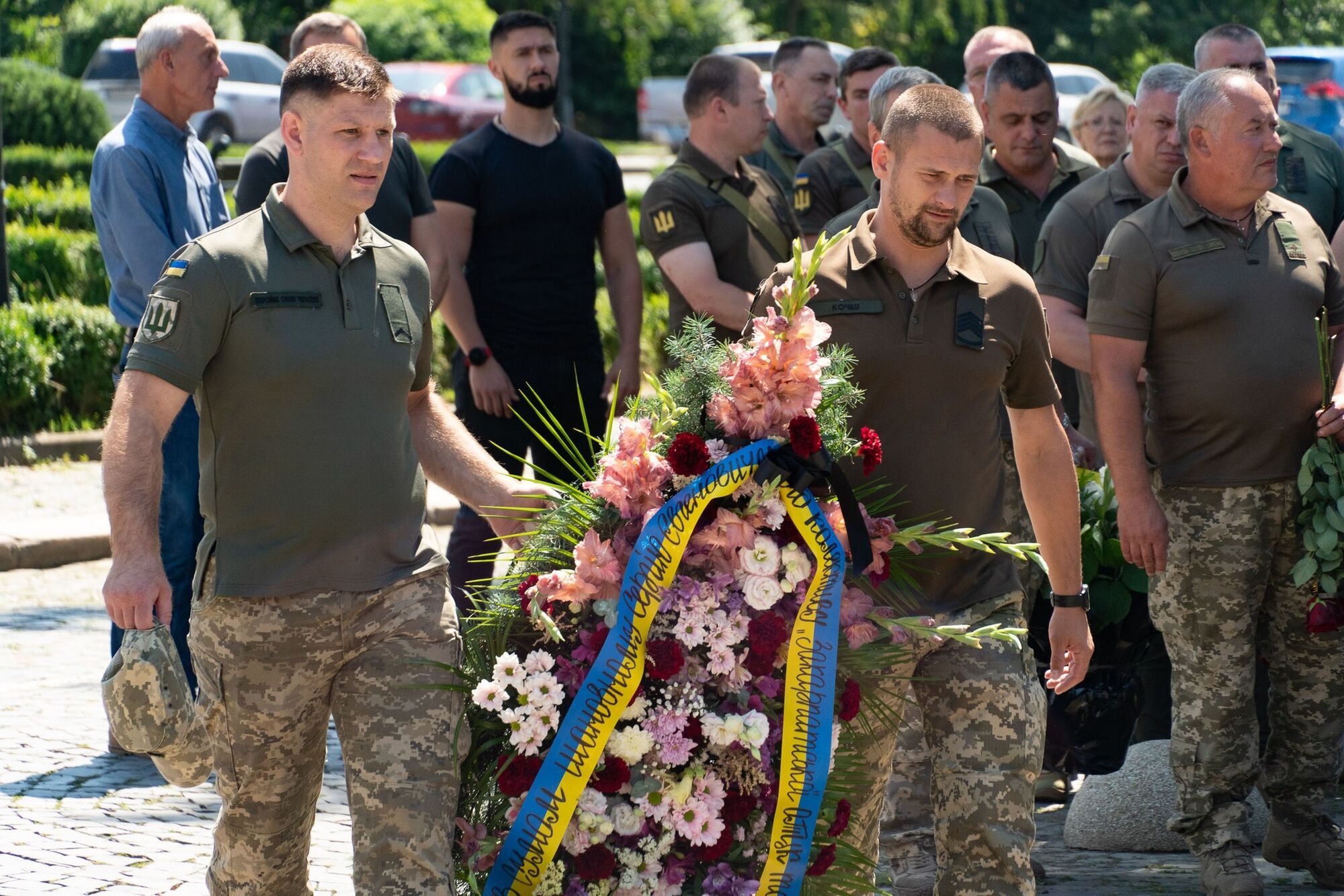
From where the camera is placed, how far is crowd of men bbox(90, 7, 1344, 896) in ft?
12.0

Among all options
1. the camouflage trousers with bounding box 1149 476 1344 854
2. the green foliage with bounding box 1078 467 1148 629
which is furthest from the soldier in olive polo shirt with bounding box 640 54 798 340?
the camouflage trousers with bounding box 1149 476 1344 854

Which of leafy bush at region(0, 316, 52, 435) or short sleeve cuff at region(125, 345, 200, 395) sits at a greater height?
short sleeve cuff at region(125, 345, 200, 395)

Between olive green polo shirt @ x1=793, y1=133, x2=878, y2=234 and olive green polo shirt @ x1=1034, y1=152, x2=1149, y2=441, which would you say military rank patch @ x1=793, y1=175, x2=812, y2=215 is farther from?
olive green polo shirt @ x1=1034, y1=152, x2=1149, y2=441

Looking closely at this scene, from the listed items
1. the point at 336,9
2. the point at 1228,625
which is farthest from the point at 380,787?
the point at 336,9

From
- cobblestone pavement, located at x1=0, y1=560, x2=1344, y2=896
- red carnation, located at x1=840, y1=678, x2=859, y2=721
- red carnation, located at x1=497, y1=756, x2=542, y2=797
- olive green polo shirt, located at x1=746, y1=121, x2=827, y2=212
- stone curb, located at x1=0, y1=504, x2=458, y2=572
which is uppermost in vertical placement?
olive green polo shirt, located at x1=746, y1=121, x2=827, y2=212

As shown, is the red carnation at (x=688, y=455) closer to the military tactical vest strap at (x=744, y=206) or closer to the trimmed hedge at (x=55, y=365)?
the military tactical vest strap at (x=744, y=206)

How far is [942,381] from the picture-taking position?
3.92m

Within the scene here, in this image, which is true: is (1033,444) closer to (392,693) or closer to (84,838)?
(392,693)

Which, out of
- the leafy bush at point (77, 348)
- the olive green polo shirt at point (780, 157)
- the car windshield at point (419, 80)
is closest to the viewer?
the olive green polo shirt at point (780, 157)

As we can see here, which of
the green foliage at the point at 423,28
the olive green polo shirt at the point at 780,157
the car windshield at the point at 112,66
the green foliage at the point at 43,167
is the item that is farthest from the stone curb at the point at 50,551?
the green foliage at the point at 423,28

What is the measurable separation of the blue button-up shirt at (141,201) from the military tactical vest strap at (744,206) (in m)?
1.76

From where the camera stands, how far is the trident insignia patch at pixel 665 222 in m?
6.34

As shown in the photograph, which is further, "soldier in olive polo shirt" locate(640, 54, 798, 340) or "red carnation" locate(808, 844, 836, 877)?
"soldier in olive polo shirt" locate(640, 54, 798, 340)

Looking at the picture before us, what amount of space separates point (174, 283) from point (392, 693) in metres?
0.98
